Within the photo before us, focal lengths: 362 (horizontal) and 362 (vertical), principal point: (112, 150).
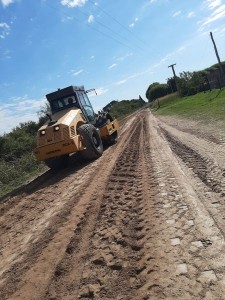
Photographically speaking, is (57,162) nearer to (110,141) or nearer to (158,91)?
(110,141)

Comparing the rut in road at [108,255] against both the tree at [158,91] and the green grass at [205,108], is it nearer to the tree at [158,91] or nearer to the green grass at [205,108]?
the green grass at [205,108]

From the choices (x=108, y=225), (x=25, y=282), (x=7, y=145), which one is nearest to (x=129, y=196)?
(x=108, y=225)

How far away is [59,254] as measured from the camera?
15.5 feet

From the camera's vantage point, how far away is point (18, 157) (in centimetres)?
2691

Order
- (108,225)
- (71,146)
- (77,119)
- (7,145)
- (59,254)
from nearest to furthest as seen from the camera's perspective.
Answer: (59,254), (108,225), (71,146), (77,119), (7,145)

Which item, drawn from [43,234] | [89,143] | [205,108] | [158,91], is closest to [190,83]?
[205,108]

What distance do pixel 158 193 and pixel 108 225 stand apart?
4.45 ft

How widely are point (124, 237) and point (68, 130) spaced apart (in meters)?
7.17

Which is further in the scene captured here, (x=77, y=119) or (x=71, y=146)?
(x=77, y=119)

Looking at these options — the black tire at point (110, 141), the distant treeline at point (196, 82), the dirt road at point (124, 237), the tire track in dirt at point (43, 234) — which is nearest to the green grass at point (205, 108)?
the black tire at point (110, 141)

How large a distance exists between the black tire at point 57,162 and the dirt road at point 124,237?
3707mm

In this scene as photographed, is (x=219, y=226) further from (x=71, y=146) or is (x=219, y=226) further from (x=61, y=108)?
(x=61, y=108)

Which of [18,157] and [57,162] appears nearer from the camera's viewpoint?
[57,162]

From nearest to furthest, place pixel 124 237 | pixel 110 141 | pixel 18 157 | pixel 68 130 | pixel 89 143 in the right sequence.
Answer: pixel 124 237 → pixel 68 130 → pixel 89 143 → pixel 110 141 → pixel 18 157
